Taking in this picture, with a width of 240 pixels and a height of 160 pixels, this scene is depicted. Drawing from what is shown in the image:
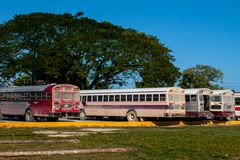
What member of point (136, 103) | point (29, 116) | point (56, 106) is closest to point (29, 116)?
point (29, 116)

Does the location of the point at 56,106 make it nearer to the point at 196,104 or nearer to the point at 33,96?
the point at 33,96

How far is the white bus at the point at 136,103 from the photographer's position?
2900 cm

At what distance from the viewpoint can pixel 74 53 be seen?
49.1 meters

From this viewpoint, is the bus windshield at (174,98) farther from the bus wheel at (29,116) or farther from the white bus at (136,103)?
the bus wheel at (29,116)

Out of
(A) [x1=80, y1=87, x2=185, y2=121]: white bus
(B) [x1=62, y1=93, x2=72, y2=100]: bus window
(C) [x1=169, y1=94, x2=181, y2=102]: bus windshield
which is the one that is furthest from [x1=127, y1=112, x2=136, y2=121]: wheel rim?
(B) [x1=62, y1=93, x2=72, y2=100]: bus window

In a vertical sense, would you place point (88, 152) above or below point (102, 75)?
below

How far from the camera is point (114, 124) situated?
85.8ft

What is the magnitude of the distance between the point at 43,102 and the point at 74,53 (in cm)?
2105

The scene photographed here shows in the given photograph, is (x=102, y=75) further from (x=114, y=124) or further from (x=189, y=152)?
(x=189, y=152)

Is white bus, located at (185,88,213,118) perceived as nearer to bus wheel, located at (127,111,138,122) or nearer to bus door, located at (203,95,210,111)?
bus door, located at (203,95,210,111)

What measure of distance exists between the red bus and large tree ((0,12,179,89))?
56.3 ft

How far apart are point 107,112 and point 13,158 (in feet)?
74.6

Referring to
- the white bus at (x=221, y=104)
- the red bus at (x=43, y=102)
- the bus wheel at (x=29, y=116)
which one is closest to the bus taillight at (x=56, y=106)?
the red bus at (x=43, y=102)

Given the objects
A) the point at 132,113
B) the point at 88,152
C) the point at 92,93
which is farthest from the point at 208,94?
the point at 88,152
